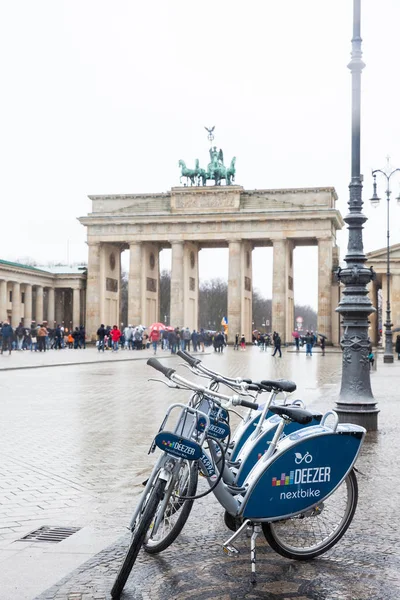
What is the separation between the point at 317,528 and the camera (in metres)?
5.95

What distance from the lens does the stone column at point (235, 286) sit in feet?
267

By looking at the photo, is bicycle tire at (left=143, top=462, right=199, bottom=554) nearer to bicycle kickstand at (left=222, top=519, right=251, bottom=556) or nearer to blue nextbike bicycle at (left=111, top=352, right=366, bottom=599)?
blue nextbike bicycle at (left=111, top=352, right=366, bottom=599)

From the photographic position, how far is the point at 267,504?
213 inches

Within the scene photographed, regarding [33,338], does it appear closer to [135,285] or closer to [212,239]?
[135,285]

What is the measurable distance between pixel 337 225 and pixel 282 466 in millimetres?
80986

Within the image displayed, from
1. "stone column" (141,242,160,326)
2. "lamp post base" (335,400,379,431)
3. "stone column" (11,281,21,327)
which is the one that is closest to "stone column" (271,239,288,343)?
"stone column" (141,242,160,326)

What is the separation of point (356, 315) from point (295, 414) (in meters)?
6.96

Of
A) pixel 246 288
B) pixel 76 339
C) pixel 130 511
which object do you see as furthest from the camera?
pixel 246 288

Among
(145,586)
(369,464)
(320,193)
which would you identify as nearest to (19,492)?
(145,586)

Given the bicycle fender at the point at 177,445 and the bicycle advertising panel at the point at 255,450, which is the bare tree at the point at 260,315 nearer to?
the bicycle advertising panel at the point at 255,450

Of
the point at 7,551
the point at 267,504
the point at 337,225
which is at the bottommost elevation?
the point at 7,551

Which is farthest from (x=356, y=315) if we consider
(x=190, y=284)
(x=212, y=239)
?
(x=190, y=284)

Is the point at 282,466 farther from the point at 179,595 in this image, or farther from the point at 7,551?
the point at 7,551

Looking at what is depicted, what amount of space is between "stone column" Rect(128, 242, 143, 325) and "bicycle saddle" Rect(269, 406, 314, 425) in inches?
3102
